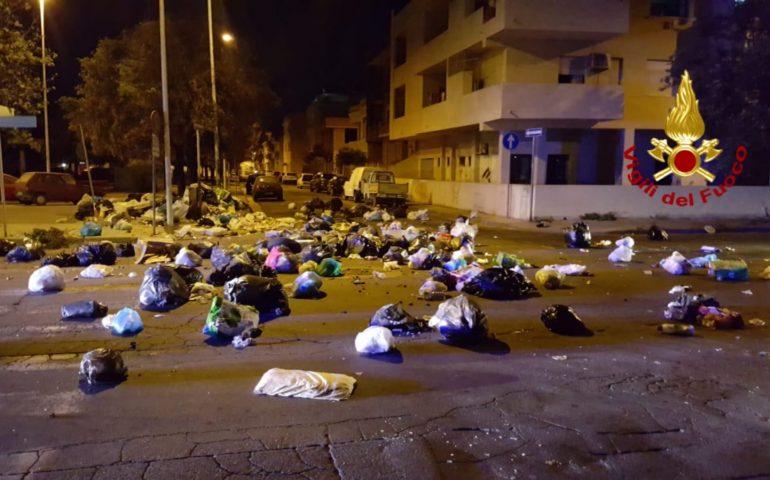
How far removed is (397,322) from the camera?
6.89m

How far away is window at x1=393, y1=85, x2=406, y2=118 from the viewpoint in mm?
41484

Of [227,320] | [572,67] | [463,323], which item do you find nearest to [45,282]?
[227,320]

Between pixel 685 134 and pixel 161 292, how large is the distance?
17.3 m

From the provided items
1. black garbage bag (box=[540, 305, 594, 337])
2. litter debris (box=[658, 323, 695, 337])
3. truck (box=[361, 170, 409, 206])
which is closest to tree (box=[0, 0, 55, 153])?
black garbage bag (box=[540, 305, 594, 337])

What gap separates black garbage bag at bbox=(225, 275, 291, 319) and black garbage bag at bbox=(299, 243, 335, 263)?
3.37m

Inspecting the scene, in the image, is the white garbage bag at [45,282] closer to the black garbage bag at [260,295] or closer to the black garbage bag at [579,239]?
the black garbage bag at [260,295]

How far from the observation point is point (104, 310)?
Answer: 7.80 m

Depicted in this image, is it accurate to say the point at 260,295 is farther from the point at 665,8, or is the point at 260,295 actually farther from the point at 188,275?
the point at 665,8

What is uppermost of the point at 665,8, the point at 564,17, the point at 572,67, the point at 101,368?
the point at 665,8

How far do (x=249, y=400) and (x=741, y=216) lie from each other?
71.2 ft

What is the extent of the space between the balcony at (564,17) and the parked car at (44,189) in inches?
763

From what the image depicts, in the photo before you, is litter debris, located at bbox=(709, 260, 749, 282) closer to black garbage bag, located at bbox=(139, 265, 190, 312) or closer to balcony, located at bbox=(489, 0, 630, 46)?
Result: black garbage bag, located at bbox=(139, 265, 190, 312)

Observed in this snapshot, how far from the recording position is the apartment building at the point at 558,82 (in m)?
24.5

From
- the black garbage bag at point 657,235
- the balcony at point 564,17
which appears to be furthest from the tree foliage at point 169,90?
the black garbage bag at point 657,235
